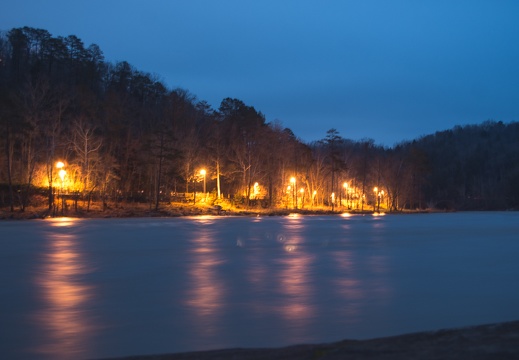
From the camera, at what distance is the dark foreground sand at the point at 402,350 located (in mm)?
5377

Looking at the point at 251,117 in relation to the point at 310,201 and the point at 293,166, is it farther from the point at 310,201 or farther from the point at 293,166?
the point at 310,201

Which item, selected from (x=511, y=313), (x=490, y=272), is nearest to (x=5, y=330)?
(x=511, y=313)

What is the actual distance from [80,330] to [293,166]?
6004 centimetres

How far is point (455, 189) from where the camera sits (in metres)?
119

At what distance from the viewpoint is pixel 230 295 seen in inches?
364

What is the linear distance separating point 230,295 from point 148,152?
40.3 meters

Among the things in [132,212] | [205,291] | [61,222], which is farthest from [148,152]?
[205,291]

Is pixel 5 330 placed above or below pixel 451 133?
below

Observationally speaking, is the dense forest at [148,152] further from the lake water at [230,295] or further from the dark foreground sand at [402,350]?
the dark foreground sand at [402,350]

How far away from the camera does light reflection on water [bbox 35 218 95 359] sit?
627 centimetres

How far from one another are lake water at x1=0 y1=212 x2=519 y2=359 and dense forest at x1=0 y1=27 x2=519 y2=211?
26609 millimetres

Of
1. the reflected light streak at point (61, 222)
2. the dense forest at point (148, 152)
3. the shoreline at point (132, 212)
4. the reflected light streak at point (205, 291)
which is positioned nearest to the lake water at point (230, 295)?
the reflected light streak at point (205, 291)

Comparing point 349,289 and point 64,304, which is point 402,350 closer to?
point 349,289

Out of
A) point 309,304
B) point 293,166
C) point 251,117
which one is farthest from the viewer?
point 251,117
